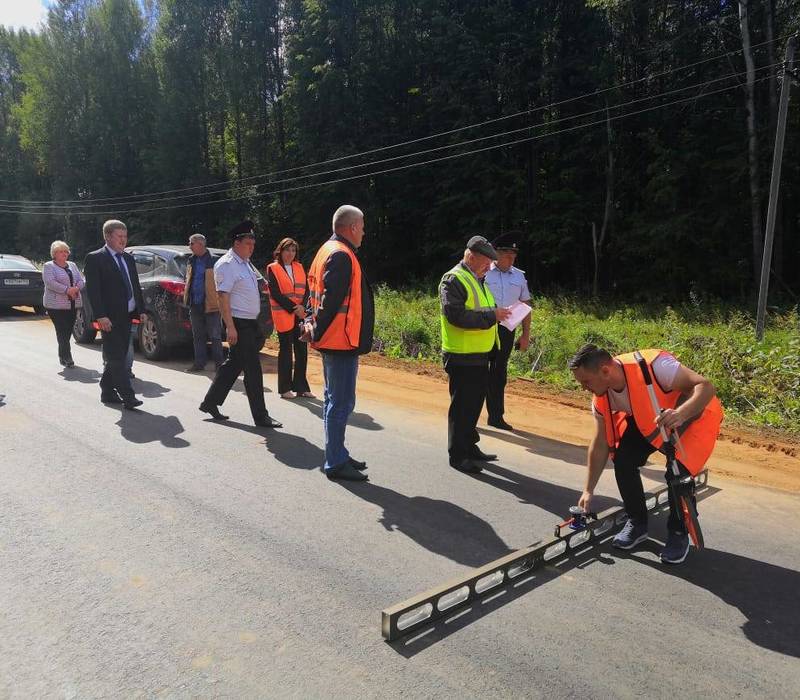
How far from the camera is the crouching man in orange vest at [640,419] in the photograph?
3.42m

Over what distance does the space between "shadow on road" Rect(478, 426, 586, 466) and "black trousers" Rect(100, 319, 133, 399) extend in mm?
3802

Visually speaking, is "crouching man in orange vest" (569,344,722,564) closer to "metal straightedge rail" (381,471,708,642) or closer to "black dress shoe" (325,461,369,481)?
"metal straightedge rail" (381,471,708,642)

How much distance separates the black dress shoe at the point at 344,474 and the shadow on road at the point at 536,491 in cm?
89

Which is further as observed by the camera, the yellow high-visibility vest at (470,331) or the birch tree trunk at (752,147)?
the birch tree trunk at (752,147)

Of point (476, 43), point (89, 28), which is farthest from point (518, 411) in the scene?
point (89, 28)

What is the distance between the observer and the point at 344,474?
4.96 metres

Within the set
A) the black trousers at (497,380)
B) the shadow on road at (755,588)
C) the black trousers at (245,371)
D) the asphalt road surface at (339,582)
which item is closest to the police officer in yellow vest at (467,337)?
the asphalt road surface at (339,582)

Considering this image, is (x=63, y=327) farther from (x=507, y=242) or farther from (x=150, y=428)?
(x=507, y=242)

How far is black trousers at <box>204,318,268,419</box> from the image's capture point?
6.38 metres

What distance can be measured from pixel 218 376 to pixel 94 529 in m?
2.71

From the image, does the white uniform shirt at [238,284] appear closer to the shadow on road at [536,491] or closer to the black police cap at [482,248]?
the black police cap at [482,248]

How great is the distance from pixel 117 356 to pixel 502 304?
4.14m

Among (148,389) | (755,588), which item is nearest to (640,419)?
(755,588)

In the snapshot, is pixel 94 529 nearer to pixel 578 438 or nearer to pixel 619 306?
pixel 578 438
